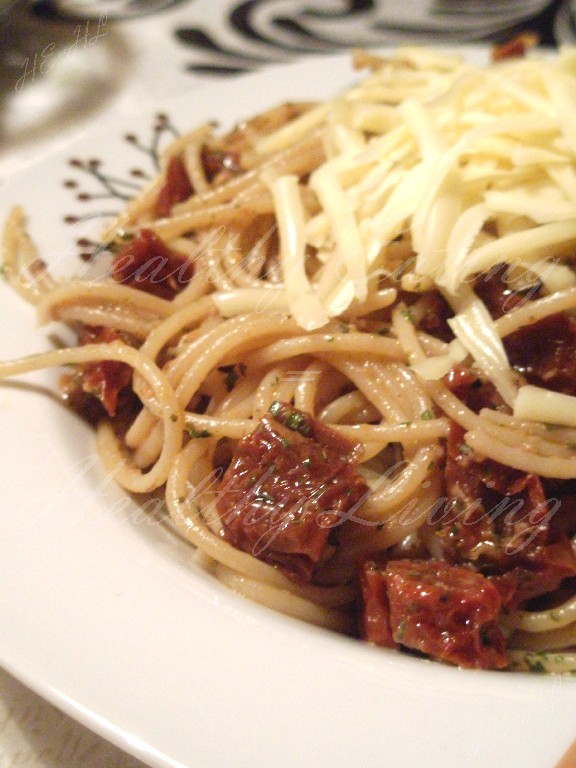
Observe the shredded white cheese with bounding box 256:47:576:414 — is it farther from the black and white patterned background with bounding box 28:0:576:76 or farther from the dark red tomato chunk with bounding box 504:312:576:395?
the black and white patterned background with bounding box 28:0:576:76

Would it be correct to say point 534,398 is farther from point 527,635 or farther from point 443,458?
point 527,635

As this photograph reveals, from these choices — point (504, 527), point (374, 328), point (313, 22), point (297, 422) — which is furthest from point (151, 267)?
point (313, 22)

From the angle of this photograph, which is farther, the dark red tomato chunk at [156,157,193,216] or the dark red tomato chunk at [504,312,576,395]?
the dark red tomato chunk at [156,157,193,216]

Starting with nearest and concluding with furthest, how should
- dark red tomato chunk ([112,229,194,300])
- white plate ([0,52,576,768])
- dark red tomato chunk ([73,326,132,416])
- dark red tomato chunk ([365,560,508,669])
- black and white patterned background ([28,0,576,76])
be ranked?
white plate ([0,52,576,768]) → dark red tomato chunk ([365,560,508,669]) → dark red tomato chunk ([73,326,132,416]) → dark red tomato chunk ([112,229,194,300]) → black and white patterned background ([28,0,576,76])

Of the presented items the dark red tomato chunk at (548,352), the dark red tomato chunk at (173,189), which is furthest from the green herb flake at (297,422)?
the dark red tomato chunk at (173,189)

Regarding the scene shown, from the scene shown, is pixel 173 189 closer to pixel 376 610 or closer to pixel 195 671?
pixel 376 610

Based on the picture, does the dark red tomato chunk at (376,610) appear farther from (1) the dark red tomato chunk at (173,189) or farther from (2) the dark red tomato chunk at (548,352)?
(1) the dark red tomato chunk at (173,189)

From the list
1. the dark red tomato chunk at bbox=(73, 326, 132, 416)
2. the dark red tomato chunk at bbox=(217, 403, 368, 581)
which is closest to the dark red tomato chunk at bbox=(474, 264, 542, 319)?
the dark red tomato chunk at bbox=(217, 403, 368, 581)
